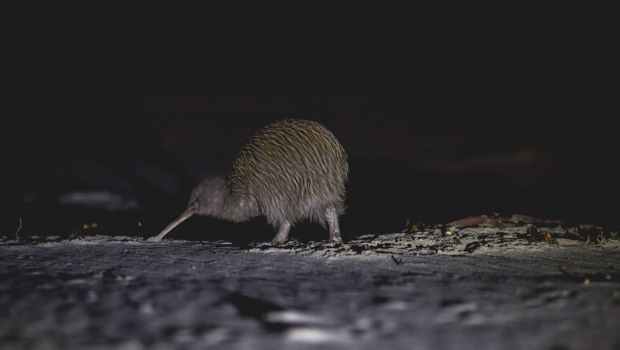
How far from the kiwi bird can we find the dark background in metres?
0.70

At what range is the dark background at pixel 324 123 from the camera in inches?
278

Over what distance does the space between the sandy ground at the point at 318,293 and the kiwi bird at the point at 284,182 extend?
294 millimetres

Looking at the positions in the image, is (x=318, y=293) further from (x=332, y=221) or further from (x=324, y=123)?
(x=324, y=123)

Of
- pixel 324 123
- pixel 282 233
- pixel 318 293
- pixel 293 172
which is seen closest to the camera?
pixel 318 293

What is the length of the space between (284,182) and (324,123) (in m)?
8.31

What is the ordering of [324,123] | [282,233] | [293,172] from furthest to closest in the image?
[324,123]
[282,233]
[293,172]

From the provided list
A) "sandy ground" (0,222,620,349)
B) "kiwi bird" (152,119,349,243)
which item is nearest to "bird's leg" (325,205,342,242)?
"kiwi bird" (152,119,349,243)

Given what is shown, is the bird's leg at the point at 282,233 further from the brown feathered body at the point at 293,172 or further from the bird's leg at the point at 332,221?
the bird's leg at the point at 332,221

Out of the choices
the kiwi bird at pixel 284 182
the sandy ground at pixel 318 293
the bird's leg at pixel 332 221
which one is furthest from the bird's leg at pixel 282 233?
the bird's leg at pixel 332 221

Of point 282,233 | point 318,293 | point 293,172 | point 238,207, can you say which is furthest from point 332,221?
point 318,293

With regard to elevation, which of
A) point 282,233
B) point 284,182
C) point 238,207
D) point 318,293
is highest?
point 284,182

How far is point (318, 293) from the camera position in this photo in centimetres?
341

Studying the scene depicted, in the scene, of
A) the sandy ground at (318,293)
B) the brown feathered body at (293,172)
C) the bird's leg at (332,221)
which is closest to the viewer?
the sandy ground at (318,293)

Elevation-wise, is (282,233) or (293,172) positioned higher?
(293,172)
